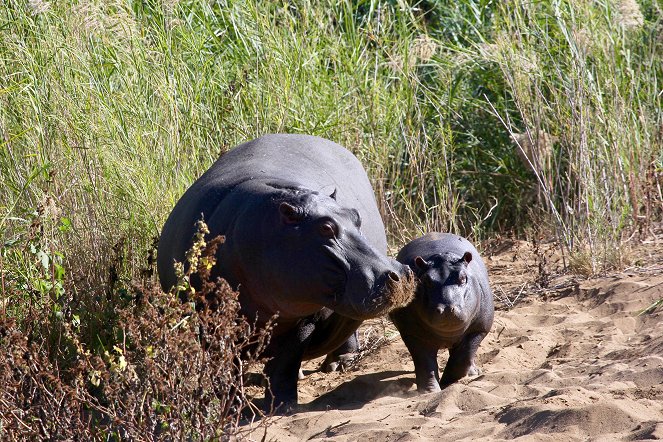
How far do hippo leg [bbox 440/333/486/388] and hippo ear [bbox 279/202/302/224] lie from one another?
51.5 inches

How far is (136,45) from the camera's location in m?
7.02

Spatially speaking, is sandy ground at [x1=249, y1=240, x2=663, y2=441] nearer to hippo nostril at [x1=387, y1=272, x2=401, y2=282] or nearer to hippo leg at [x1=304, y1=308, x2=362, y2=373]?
hippo leg at [x1=304, y1=308, x2=362, y2=373]

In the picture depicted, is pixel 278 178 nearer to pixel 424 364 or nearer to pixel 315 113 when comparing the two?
pixel 424 364

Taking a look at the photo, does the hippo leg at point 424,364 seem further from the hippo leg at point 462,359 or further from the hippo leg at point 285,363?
the hippo leg at point 285,363

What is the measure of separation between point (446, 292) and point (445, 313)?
12 centimetres

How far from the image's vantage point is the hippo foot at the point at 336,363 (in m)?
6.17

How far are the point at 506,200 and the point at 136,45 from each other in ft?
10.5

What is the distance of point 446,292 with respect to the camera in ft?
17.3

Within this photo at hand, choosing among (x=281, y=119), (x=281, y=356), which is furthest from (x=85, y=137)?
(x=281, y=356)

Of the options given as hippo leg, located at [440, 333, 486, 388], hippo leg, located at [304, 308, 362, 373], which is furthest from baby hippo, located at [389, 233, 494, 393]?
hippo leg, located at [304, 308, 362, 373]

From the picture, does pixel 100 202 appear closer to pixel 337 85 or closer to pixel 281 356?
pixel 281 356

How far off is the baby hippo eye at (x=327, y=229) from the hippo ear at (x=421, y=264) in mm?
789

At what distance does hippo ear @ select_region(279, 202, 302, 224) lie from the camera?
Answer: 477 cm

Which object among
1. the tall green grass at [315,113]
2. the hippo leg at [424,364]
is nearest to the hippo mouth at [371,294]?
the hippo leg at [424,364]
